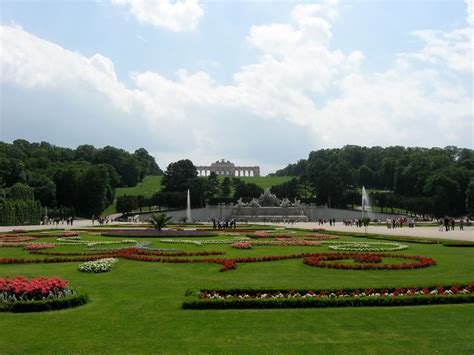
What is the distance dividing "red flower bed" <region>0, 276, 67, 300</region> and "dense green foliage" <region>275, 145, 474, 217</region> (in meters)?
62.3

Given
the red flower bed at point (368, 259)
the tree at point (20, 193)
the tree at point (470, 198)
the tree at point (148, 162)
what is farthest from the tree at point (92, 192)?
the tree at point (148, 162)

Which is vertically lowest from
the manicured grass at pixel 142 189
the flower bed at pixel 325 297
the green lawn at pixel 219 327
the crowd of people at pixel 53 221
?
the green lawn at pixel 219 327

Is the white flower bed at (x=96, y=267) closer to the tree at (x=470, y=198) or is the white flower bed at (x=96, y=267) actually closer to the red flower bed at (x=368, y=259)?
the red flower bed at (x=368, y=259)

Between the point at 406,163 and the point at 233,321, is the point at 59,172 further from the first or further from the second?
the point at 233,321

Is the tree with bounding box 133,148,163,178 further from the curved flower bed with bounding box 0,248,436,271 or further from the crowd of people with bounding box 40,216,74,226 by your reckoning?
the curved flower bed with bounding box 0,248,436,271

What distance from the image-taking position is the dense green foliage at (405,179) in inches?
2867

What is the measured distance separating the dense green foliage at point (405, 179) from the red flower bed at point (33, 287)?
62262 mm

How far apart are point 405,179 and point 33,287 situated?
290ft

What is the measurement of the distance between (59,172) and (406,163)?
67101 millimetres

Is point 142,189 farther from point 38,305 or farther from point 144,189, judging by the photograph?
point 38,305

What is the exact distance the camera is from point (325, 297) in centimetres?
1109

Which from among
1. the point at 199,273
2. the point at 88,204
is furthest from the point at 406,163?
the point at 199,273

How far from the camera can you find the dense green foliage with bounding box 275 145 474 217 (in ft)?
239

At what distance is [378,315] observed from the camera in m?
10.1
